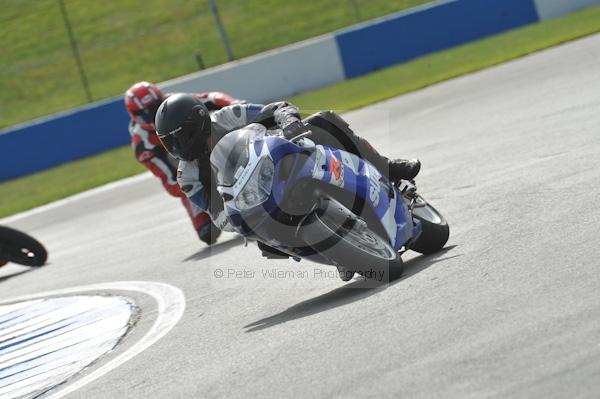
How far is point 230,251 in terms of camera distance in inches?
435

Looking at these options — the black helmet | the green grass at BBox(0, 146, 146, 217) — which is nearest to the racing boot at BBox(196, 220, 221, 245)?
the black helmet

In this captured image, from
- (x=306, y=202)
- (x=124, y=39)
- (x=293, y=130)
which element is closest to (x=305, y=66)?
(x=124, y=39)

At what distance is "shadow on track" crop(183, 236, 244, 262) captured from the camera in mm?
11227

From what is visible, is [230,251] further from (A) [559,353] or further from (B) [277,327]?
(A) [559,353]

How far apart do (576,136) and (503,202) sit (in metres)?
2.23

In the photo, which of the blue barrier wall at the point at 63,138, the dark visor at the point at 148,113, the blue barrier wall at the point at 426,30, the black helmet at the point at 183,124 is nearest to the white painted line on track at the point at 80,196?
the blue barrier wall at the point at 63,138

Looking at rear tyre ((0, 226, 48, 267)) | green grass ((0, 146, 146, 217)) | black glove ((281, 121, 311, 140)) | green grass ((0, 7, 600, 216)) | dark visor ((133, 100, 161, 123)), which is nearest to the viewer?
black glove ((281, 121, 311, 140))

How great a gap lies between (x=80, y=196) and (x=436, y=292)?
1294 centimetres

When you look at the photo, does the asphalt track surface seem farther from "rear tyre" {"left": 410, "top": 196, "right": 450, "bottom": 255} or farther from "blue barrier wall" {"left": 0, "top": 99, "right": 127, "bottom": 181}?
"blue barrier wall" {"left": 0, "top": 99, "right": 127, "bottom": 181}

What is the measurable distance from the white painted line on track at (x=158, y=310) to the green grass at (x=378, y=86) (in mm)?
8512

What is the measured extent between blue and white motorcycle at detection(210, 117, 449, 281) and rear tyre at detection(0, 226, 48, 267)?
6.55 metres

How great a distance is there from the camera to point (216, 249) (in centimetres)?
1146

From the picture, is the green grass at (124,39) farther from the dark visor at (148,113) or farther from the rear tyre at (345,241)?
the rear tyre at (345,241)

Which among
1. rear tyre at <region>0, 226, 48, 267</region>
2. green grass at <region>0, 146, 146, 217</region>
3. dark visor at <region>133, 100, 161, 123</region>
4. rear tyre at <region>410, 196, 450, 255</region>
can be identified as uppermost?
dark visor at <region>133, 100, 161, 123</region>
